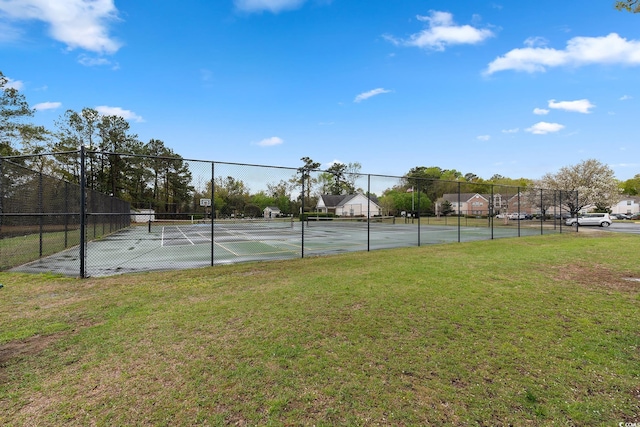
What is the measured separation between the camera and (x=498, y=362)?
265 centimetres

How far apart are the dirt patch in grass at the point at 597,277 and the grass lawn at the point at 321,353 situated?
0.10 meters

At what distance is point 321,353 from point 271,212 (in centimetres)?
766

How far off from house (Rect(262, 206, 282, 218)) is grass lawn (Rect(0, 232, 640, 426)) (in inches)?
170

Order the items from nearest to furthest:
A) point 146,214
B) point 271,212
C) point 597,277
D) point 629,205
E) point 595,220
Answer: point 146,214, point 597,277, point 271,212, point 595,220, point 629,205

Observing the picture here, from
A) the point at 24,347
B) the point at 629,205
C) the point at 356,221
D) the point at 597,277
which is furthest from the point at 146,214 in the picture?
the point at 629,205

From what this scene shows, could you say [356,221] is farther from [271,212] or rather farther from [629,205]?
[629,205]

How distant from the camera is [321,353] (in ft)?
9.27

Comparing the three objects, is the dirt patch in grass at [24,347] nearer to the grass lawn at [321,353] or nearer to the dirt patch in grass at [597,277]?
the grass lawn at [321,353]

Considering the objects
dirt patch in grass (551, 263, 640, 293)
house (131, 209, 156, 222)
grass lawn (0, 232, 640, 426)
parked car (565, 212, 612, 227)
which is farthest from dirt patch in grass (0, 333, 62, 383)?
parked car (565, 212, 612, 227)

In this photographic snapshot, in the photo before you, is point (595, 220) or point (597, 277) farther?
point (595, 220)

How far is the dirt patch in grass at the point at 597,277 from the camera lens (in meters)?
Result: 5.40

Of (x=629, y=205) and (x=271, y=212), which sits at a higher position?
(x=629, y=205)

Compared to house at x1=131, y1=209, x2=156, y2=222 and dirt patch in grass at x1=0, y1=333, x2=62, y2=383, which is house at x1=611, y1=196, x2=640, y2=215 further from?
dirt patch in grass at x1=0, y1=333, x2=62, y2=383

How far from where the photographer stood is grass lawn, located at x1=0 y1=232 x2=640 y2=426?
2.02m
